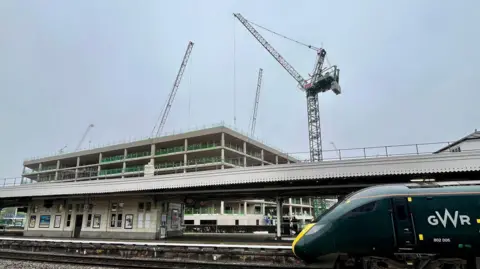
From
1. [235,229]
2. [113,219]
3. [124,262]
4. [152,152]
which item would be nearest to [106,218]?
[113,219]

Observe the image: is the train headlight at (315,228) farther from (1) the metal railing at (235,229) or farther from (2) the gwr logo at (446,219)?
(1) the metal railing at (235,229)

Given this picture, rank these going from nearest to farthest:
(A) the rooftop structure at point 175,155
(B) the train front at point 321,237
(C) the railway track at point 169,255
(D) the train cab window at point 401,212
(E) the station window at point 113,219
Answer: (D) the train cab window at point 401,212 → (B) the train front at point 321,237 → (C) the railway track at point 169,255 → (E) the station window at point 113,219 → (A) the rooftop structure at point 175,155

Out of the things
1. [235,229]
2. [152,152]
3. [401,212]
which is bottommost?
[235,229]

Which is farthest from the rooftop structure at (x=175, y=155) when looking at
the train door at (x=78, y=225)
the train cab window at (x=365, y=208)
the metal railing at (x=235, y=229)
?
the train cab window at (x=365, y=208)

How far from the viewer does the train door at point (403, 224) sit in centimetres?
962

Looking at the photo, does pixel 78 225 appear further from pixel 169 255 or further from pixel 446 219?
pixel 446 219

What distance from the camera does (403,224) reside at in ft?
31.9

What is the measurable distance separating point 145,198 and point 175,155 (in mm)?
40041

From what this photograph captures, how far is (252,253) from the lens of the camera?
555 inches

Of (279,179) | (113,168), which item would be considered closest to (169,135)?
(113,168)

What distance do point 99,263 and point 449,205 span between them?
13.7 meters

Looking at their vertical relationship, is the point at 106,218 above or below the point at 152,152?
below

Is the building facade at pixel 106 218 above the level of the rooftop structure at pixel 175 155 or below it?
below

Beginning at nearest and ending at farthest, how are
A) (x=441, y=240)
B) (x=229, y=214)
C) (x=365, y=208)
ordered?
1. (x=441, y=240)
2. (x=365, y=208)
3. (x=229, y=214)
